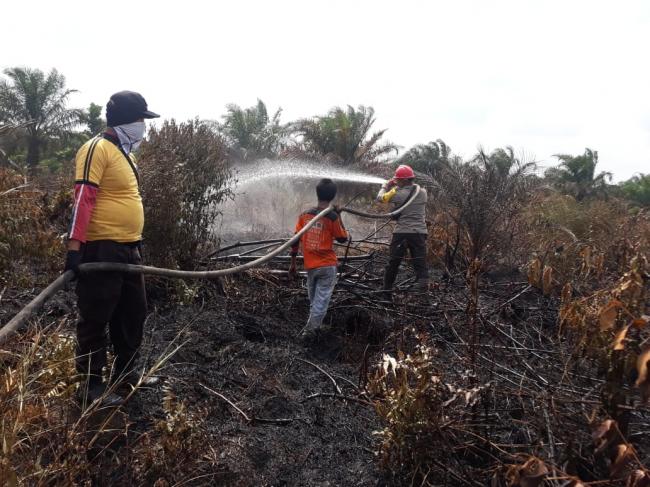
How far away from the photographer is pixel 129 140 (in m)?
3.18

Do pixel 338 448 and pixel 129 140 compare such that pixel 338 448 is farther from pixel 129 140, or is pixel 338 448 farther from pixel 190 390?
pixel 129 140

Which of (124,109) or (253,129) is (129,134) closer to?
(124,109)

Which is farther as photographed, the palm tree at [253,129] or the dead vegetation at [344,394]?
the palm tree at [253,129]

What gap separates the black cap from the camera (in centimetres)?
310

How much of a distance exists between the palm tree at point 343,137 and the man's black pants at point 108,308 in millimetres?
13849

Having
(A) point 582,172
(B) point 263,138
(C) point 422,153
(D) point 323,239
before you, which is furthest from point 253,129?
(D) point 323,239

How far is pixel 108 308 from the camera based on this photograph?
3.01 m

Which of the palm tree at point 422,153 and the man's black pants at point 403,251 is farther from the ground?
the palm tree at point 422,153

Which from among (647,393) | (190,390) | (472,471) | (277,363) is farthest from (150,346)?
(647,393)

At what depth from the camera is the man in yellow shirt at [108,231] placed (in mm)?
2881

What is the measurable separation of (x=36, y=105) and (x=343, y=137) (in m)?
12.3

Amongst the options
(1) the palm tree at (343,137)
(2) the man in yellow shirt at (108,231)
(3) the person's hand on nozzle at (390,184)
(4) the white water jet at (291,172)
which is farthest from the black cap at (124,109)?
(1) the palm tree at (343,137)

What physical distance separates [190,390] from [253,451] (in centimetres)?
77

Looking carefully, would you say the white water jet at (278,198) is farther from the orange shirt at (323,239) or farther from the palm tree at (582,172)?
the palm tree at (582,172)
